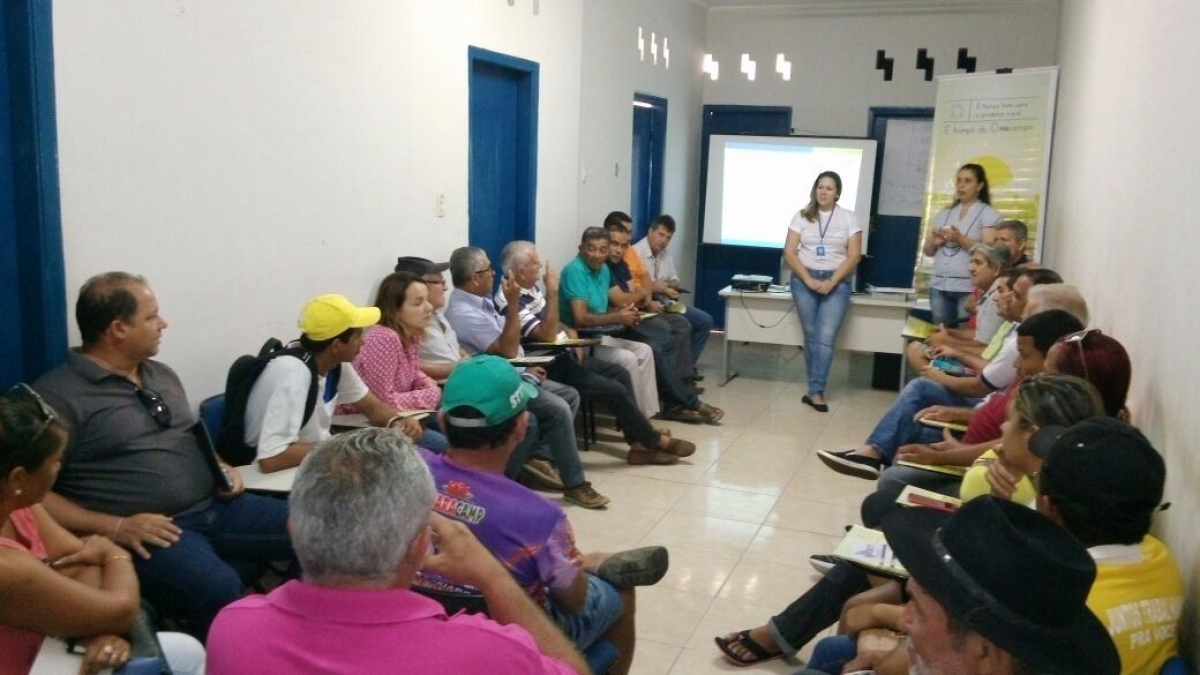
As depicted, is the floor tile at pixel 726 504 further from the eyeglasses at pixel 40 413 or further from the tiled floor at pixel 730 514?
the eyeglasses at pixel 40 413

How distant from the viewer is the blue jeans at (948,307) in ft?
21.7

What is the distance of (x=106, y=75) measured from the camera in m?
3.08

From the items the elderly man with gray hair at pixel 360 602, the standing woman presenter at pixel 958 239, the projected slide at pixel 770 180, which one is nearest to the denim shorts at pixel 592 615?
the elderly man with gray hair at pixel 360 602

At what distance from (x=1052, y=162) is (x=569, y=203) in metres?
3.35

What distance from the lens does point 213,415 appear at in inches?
127

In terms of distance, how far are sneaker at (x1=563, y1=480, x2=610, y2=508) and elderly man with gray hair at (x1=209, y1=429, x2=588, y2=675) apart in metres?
3.12

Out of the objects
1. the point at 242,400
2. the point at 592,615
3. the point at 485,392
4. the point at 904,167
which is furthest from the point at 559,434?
the point at 904,167

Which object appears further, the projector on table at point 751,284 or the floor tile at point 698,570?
the projector on table at point 751,284

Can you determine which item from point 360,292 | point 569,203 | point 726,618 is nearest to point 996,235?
point 569,203

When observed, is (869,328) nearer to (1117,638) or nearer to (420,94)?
(420,94)

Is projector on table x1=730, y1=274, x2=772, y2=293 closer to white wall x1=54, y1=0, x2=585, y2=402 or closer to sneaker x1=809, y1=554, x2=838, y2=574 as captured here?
white wall x1=54, y1=0, x2=585, y2=402

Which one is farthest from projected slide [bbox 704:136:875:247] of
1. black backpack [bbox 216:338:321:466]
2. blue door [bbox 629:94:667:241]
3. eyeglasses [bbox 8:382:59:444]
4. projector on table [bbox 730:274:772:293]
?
eyeglasses [bbox 8:382:59:444]

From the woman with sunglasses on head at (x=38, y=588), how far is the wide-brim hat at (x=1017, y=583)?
153 centimetres

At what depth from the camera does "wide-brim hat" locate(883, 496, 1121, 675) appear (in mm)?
1363
